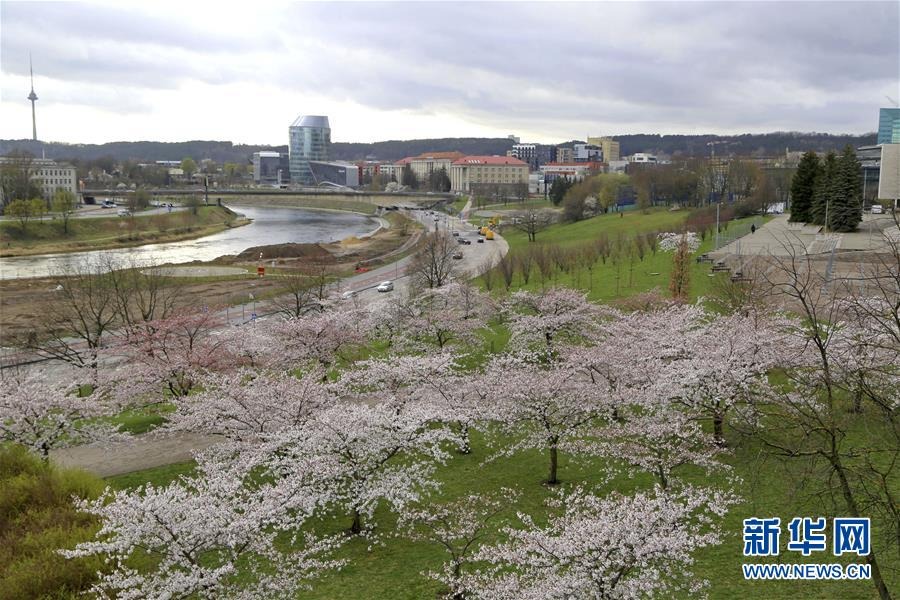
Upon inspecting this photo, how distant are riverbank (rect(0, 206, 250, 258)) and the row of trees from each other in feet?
248

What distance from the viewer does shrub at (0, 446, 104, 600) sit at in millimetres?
12180

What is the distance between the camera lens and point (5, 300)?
51.3 metres

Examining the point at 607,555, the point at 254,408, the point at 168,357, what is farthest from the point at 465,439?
the point at 168,357

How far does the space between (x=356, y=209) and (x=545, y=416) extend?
14386 centimetres

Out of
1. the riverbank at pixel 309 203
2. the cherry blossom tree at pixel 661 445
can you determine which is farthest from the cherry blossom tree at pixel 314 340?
the riverbank at pixel 309 203

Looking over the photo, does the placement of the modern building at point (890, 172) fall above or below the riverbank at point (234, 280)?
above

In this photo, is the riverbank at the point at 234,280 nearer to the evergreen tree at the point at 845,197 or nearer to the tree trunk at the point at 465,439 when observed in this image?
the tree trunk at the point at 465,439

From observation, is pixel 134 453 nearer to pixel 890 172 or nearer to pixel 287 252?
pixel 890 172

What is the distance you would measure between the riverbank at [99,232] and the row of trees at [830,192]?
2979 inches

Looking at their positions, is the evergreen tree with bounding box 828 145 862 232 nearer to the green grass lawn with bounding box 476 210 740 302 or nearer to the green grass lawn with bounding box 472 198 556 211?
the green grass lawn with bounding box 476 210 740 302

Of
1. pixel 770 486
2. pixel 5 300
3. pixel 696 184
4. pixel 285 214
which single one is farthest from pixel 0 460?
pixel 285 214

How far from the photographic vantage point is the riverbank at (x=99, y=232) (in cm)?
8225

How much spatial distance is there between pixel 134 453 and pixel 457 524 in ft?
41.1

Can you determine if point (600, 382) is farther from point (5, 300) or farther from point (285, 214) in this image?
point (285, 214)
